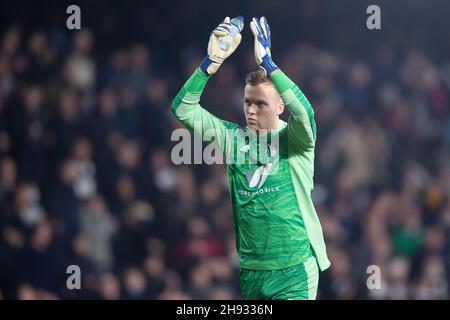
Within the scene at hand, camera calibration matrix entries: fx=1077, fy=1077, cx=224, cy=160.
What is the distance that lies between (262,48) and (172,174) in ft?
22.4

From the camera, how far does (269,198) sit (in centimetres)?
729

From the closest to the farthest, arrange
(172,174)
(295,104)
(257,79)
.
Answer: (295,104) → (257,79) → (172,174)

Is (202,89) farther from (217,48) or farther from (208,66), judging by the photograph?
(217,48)

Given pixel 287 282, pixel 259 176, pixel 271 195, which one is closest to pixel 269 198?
pixel 271 195

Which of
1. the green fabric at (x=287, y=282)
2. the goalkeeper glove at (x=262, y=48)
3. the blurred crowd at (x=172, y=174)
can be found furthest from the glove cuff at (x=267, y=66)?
the blurred crowd at (x=172, y=174)

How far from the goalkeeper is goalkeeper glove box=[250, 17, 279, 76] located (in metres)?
0.05

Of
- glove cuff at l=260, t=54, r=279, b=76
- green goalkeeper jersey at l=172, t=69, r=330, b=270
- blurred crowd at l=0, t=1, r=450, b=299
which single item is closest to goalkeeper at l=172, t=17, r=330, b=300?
green goalkeeper jersey at l=172, t=69, r=330, b=270

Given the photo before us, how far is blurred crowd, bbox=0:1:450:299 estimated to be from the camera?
12.5 meters


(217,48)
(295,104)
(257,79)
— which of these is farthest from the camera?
(257,79)

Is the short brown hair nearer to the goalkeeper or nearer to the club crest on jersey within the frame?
the goalkeeper

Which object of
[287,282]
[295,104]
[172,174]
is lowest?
[287,282]

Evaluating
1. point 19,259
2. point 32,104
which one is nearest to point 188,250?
point 19,259

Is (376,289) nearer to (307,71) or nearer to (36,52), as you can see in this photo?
(307,71)

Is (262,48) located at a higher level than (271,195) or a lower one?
higher
